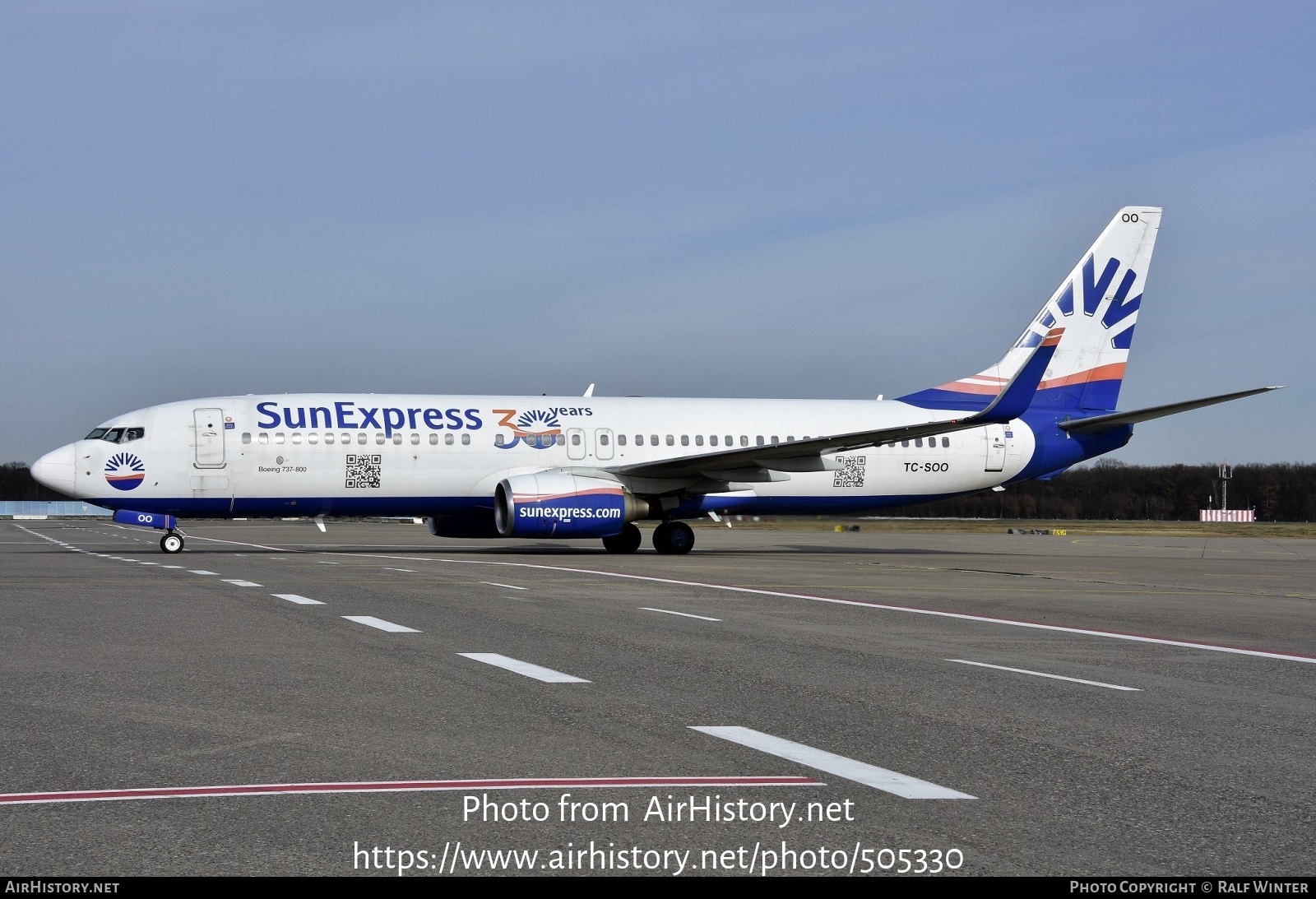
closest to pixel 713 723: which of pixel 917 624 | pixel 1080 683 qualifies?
pixel 1080 683

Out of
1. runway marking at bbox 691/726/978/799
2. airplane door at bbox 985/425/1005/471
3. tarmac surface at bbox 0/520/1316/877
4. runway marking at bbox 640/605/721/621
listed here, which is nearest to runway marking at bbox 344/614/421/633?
tarmac surface at bbox 0/520/1316/877

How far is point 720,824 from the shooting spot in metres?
5.13

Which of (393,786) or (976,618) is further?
(976,618)

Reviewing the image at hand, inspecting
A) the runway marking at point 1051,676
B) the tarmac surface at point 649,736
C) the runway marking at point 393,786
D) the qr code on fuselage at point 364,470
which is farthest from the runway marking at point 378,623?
the qr code on fuselage at point 364,470

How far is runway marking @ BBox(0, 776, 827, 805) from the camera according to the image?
5582mm

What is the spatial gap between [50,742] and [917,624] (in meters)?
9.12

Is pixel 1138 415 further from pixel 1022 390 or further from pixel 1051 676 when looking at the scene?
pixel 1051 676

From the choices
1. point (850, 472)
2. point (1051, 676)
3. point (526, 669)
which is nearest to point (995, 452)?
point (850, 472)

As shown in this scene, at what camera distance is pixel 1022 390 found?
3061cm

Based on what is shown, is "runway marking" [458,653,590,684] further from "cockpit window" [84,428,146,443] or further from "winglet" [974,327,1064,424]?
"cockpit window" [84,428,146,443]

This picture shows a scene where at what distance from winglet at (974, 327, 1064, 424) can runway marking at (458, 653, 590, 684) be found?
21.2m

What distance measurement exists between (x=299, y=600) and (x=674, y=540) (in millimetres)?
16971

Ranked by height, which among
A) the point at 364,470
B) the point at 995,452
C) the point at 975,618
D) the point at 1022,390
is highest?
the point at 1022,390

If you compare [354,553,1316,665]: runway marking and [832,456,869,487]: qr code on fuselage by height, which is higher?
[832,456,869,487]: qr code on fuselage
